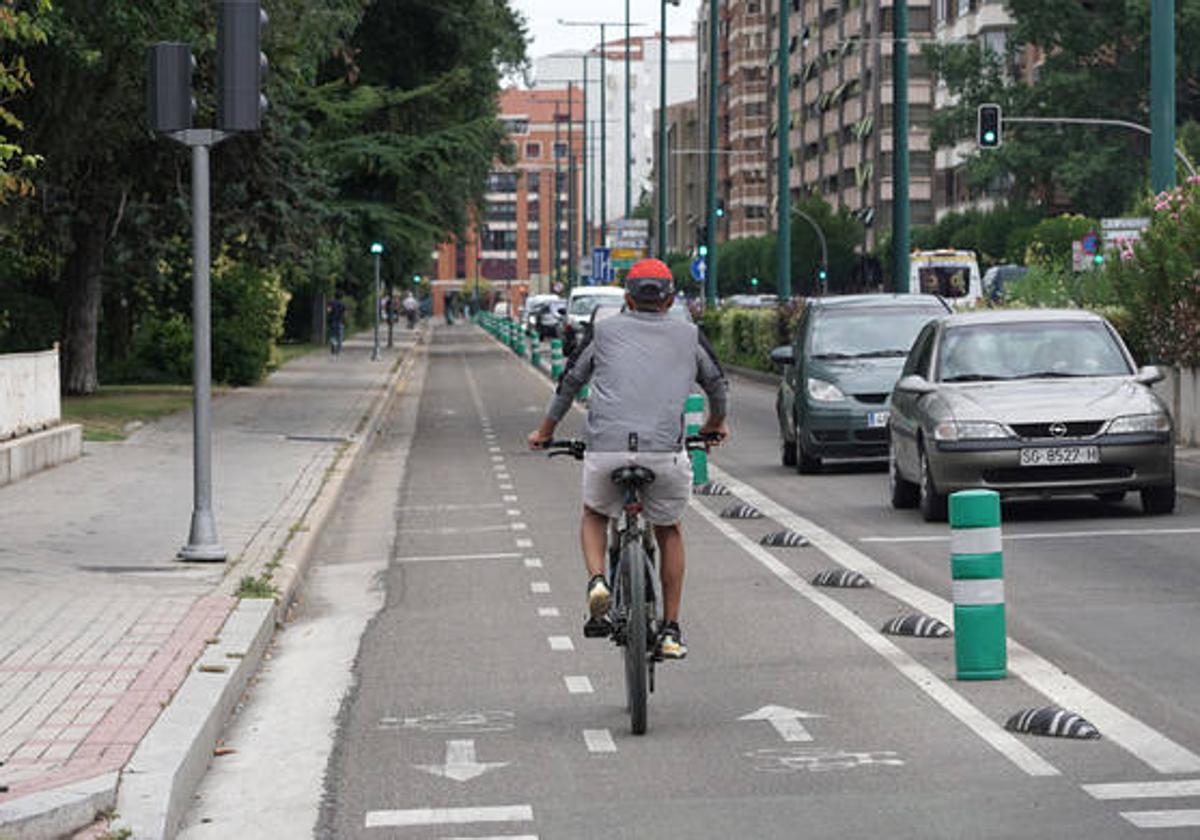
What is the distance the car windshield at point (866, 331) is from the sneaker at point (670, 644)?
1508cm

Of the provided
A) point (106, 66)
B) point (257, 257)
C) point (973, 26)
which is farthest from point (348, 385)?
point (973, 26)

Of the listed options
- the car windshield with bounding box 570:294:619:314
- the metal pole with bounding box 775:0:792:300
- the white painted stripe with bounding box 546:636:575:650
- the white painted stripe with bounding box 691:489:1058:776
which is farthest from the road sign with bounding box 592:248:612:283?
the white painted stripe with bounding box 546:636:575:650

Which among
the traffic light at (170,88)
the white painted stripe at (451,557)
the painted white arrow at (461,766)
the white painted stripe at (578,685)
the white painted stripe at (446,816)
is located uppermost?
the traffic light at (170,88)

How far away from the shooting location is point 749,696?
33.7 ft

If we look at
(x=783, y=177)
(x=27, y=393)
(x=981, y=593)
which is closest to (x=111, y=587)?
(x=981, y=593)

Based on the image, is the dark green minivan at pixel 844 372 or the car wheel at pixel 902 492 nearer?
the car wheel at pixel 902 492

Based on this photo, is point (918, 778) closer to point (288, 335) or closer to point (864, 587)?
point (864, 587)

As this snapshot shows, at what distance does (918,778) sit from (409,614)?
577 cm

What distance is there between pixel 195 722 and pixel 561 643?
11.3ft

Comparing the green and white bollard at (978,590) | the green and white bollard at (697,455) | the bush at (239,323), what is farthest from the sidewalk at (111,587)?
the bush at (239,323)

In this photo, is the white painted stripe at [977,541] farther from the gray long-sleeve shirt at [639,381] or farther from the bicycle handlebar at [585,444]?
the gray long-sleeve shirt at [639,381]

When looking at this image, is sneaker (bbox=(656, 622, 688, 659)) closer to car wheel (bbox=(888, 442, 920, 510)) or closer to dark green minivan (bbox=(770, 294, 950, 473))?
car wheel (bbox=(888, 442, 920, 510))

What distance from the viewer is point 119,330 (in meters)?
46.5

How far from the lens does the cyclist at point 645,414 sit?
9.88 m
